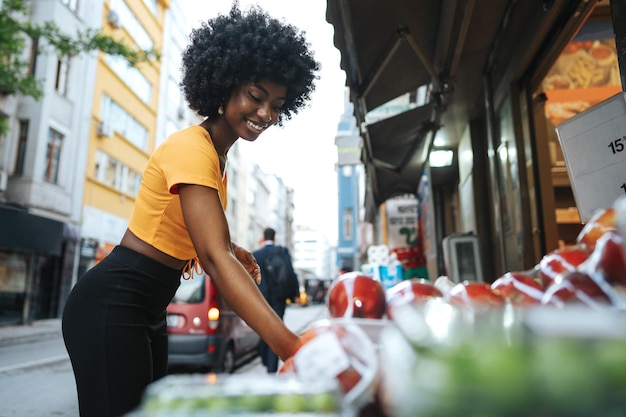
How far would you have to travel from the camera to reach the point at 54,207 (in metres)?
16.8

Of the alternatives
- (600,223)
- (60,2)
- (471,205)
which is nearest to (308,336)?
(600,223)

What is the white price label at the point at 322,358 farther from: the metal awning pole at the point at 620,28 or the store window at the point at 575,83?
the store window at the point at 575,83

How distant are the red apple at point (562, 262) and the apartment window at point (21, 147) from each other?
1778cm

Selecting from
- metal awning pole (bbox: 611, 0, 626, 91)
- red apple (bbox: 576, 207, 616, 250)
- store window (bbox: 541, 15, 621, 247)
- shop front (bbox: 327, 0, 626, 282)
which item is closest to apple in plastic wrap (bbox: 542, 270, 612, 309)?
red apple (bbox: 576, 207, 616, 250)

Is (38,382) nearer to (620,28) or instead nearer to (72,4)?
(620,28)

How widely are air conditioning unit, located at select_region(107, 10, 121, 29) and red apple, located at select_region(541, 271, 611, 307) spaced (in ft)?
74.8

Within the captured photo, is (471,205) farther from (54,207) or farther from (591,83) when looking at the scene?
(54,207)

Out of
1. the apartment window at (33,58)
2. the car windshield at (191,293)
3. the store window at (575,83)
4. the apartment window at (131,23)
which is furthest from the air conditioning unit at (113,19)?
the store window at (575,83)

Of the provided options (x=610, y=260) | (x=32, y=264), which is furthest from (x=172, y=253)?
(x=32, y=264)

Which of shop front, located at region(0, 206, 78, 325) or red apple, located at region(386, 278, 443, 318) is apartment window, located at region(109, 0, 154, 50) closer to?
shop front, located at region(0, 206, 78, 325)

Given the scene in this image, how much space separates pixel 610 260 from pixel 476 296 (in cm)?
31

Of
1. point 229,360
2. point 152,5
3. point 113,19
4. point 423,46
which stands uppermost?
point 152,5

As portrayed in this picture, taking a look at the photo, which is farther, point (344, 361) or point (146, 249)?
point (146, 249)

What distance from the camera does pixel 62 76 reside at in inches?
698
